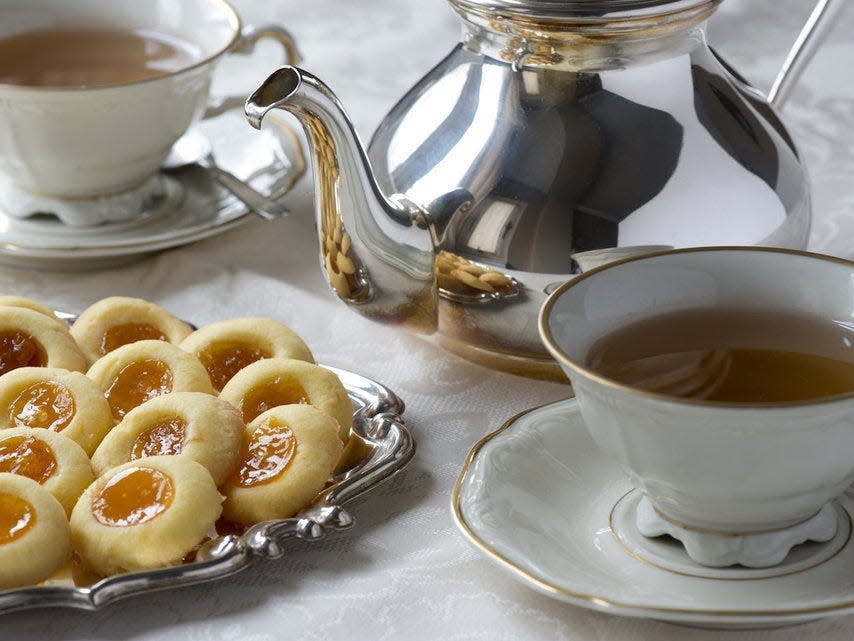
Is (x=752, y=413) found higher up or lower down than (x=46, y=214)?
higher up

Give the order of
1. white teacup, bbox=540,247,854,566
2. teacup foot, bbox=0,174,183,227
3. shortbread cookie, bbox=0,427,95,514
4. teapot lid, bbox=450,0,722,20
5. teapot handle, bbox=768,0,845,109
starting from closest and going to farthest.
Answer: white teacup, bbox=540,247,854,566, shortbread cookie, bbox=0,427,95,514, teapot lid, bbox=450,0,722,20, teapot handle, bbox=768,0,845,109, teacup foot, bbox=0,174,183,227

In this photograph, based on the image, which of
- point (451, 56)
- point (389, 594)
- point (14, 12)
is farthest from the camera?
point (14, 12)

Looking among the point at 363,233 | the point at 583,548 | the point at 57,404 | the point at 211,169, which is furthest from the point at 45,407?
the point at 211,169

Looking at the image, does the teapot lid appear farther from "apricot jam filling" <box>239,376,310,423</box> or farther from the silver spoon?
the silver spoon

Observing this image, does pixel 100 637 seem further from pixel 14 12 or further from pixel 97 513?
pixel 14 12

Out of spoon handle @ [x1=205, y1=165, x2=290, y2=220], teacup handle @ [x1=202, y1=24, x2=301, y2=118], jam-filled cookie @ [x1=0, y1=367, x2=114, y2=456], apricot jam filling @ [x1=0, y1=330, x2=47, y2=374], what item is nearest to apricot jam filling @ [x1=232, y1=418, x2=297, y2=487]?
jam-filled cookie @ [x1=0, y1=367, x2=114, y2=456]

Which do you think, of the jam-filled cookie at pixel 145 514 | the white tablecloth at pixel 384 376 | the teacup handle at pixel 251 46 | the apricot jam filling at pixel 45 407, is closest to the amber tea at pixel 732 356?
the white tablecloth at pixel 384 376

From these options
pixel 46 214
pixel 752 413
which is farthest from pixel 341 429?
pixel 46 214
